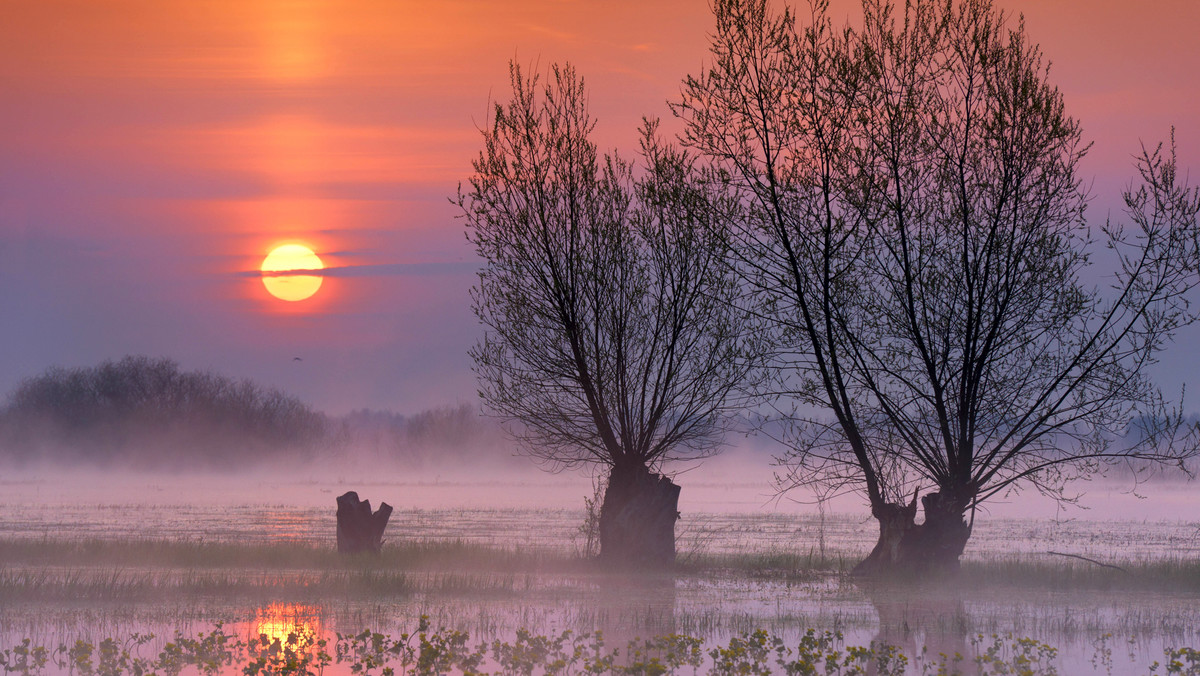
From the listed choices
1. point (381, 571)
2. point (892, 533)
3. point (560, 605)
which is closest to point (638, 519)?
point (892, 533)

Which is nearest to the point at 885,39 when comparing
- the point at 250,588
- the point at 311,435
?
the point at 250,588

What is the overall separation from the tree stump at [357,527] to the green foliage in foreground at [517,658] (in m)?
11.7

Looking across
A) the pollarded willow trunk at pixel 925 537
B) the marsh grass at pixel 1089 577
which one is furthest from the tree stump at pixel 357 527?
the marsh grass at pixel 1089 577

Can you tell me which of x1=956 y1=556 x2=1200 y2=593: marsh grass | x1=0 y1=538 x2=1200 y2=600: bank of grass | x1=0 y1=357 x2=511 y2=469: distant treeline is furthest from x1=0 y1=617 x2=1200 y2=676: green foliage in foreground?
x1=0 y1=357 x2=511 y2=469: distant treeline

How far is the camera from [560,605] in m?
17.0

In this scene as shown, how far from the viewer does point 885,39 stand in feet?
69.0

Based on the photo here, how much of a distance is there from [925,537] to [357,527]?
1169 cm

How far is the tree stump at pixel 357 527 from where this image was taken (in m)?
24.8

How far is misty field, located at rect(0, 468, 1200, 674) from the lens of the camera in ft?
39.1

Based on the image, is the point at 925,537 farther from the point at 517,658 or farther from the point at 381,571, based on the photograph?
the point at 517,658

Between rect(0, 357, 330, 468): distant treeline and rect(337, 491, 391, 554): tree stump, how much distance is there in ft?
276

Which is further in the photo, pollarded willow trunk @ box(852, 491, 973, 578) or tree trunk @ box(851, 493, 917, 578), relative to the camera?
tree trunk @ box(851, 493, 917, 578)

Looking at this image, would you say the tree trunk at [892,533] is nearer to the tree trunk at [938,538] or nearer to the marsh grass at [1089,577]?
the tree trunk at [938,538]

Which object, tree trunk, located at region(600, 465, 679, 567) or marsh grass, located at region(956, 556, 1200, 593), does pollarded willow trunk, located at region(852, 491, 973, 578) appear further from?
tree trunk, located at region(600, 465, 679, 567)
